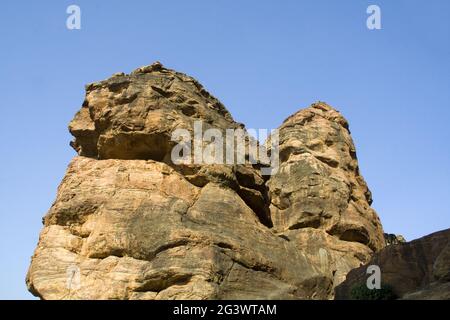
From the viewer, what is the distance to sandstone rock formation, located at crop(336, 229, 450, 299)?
86.8 ft

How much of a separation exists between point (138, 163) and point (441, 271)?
14.5 metres

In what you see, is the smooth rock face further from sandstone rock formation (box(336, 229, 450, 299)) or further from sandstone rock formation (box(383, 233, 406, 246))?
sandstone rock formation (box(383, 233, 406, 246))

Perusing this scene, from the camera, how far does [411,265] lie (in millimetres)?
28734

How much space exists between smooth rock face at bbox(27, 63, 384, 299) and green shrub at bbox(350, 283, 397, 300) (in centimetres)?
164

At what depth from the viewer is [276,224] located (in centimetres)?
4450

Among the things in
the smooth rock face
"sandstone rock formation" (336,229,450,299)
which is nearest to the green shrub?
"sandstone rock formation" (336,229,450,299)

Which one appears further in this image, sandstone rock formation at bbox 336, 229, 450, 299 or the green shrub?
the green shrub

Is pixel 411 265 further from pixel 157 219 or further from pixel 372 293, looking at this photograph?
pixel 157 219

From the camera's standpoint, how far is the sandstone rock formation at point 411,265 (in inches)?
1041

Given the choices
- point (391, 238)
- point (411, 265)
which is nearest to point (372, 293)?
point (411, 265)
